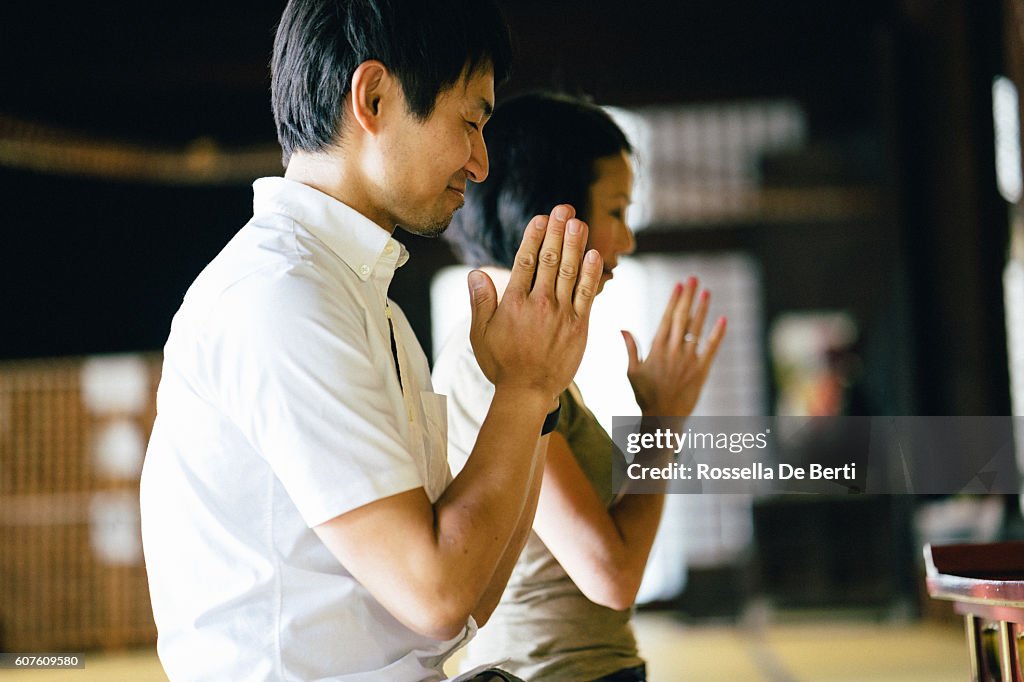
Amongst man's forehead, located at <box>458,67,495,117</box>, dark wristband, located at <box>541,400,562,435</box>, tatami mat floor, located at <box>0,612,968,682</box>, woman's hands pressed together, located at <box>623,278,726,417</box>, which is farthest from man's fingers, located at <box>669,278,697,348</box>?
tatami mat floor, located at <box>0,612,968,682</box>

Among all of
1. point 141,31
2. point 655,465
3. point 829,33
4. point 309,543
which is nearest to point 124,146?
point 141,31

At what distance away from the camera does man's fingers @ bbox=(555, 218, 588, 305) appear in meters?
1.03

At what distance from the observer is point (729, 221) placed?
7395 millimetres

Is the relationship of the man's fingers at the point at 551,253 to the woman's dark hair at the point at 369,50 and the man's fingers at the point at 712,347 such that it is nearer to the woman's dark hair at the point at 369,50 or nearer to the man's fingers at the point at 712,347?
the woman's dark hair at the point at 369,50

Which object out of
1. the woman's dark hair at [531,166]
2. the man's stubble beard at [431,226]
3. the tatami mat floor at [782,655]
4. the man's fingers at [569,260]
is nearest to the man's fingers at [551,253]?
the man's fingers at [569,260]

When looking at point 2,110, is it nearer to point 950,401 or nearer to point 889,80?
point 889,80

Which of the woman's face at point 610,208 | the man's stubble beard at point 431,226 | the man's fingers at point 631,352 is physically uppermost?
the woman's face at point 610,208

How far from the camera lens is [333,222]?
1.06m

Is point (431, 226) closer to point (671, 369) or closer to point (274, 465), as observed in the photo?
point (274, 465)

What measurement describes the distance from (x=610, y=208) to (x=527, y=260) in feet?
1.96

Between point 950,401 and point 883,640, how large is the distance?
1.61 m

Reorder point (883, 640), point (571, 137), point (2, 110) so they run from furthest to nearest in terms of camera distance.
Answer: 1. point (2, 110)
2. point (883, 640)
3. point (571, 137)

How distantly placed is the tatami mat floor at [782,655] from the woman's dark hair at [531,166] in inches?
139

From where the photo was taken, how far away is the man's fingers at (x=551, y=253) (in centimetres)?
102
